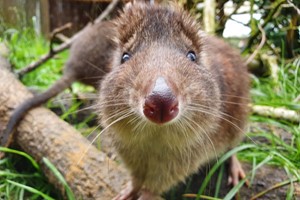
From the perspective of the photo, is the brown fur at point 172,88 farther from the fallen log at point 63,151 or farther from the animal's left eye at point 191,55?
the fallen log at point 63,151

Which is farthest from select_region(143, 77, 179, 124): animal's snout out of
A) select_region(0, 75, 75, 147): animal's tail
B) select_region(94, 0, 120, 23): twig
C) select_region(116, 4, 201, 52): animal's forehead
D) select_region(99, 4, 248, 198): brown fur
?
select_region(94, 0, 120, 23): twig

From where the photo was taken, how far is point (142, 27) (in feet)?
8.55

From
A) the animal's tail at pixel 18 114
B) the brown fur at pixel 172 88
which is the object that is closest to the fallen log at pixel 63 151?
the animal's tail at pixel 18 114

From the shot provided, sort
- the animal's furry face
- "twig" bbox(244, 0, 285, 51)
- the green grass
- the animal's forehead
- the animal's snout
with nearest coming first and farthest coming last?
the animal's snout → the animal's furry face → the animal's forehead → the green grass → "twig" bbox(244, 0, 285, 51)

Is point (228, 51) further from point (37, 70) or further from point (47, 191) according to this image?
point (37, 70)

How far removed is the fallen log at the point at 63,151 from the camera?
282cm

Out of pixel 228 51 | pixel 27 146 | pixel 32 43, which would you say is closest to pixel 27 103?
pixel 27 146

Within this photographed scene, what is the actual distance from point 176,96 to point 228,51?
1634 millimetres

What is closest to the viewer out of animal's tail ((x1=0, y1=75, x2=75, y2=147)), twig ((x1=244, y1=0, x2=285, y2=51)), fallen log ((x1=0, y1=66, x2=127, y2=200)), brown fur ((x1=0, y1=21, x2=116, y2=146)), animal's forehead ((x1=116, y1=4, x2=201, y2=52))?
animal's forehead ((x1=116, y1=4, x2=201, y2=52))

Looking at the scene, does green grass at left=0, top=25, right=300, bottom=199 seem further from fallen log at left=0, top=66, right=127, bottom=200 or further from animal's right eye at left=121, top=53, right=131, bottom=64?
animal's right eye at left=121, top=53, right=131, bottom=64

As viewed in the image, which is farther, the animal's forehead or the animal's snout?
the animal's forehead

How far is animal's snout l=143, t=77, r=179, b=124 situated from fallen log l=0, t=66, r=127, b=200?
925 millimetres

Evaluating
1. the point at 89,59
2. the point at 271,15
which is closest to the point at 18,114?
the point at 89,59

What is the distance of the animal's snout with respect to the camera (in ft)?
6.51
